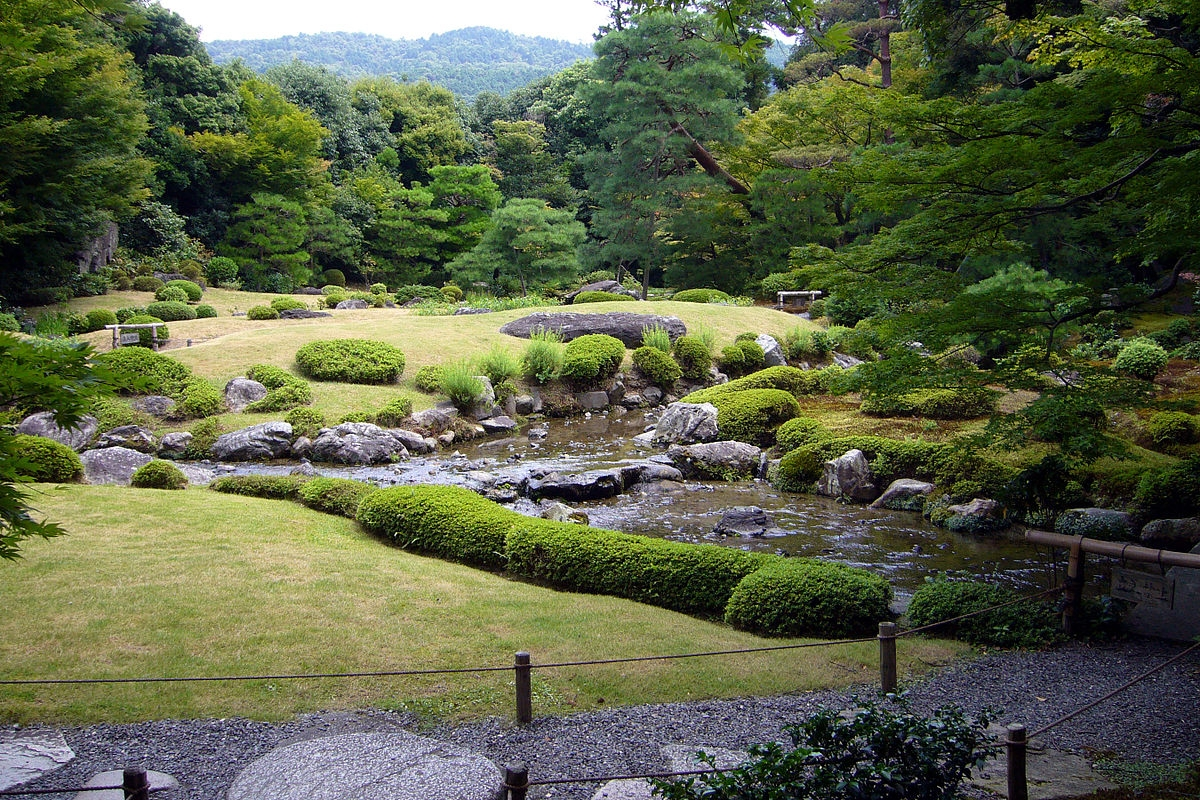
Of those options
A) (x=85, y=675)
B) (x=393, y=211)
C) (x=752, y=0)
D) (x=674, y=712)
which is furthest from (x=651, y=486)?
(x=393, y=211)

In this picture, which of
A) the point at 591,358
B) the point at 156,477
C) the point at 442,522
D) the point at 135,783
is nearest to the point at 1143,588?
the point at 442,522

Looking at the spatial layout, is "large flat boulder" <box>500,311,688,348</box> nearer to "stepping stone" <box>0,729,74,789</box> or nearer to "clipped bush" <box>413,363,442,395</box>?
"clipped bush" <box>413,363,442,395</box>

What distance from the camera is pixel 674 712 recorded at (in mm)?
4754

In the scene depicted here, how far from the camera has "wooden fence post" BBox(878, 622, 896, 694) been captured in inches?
191

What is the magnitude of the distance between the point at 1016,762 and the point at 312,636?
4618 millimetres

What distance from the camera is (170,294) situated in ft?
77.0

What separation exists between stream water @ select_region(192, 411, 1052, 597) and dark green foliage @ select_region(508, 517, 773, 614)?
6.68 feet

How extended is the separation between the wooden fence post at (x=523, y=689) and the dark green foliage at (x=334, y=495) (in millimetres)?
5251

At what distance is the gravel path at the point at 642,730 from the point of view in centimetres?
406

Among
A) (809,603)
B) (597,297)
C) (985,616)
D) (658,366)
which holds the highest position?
(597,297)

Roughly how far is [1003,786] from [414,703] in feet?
11.1

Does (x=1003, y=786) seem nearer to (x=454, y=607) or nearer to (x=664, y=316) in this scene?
(x=454, y=607)

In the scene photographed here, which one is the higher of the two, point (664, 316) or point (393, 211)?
point (393, 211)

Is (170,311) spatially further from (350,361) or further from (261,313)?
(350,361)
